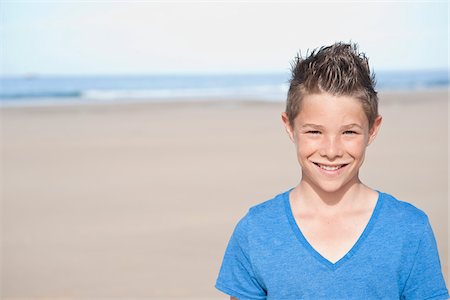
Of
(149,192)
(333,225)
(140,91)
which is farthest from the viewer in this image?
(140,91)

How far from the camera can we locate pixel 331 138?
2.29 m

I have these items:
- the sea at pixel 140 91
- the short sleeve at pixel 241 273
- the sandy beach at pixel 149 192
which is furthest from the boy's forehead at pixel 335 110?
the sea at pixel 140 91

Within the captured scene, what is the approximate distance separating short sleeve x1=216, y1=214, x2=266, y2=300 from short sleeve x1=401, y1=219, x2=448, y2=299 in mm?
539

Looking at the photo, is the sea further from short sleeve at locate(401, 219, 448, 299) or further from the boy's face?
short sleeve at locate(401, 219, 448, 299)

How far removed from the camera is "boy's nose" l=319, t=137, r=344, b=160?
7.47 ft

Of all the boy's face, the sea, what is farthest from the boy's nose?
the sea

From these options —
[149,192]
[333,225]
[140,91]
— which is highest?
[140,91]

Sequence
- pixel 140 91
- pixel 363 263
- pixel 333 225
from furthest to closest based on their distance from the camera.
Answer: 1. pixel 140 91
2. pixel 333 225
3. pixel 363 263

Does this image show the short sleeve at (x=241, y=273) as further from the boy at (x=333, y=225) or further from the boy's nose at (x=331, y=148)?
the boy's nose at (x=331, y=148)

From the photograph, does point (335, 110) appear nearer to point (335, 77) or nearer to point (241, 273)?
point (335, 77)

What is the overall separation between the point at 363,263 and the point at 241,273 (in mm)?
448

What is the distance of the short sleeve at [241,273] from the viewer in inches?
91.4

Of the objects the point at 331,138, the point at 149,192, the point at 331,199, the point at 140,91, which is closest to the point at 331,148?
the point at 331,138

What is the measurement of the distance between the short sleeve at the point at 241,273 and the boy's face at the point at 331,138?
332 mm
